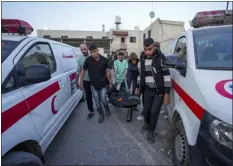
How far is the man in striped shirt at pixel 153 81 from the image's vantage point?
95.8 inches

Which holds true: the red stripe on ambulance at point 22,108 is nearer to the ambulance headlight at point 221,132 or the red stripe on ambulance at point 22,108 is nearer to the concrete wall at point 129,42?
the ambulance headlight at point 221,132

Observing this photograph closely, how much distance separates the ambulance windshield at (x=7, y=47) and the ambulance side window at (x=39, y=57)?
15cm

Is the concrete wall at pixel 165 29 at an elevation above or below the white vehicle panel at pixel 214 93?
above

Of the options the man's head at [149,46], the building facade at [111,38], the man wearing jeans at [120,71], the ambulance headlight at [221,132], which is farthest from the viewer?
the building facade at [111,38]

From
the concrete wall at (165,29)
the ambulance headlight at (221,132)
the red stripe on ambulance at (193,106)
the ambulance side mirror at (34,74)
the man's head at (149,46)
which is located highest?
the concrete wall at (165,29)

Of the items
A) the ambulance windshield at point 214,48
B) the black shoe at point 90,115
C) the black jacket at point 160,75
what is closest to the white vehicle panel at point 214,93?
the ambulance windshield at point 214,48

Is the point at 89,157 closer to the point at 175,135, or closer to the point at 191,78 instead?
the point at 175,135

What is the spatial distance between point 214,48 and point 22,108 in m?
2.19

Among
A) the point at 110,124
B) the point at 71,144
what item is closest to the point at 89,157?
the point at 71,144

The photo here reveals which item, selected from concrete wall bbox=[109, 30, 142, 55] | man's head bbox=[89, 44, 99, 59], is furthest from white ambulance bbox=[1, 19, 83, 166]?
concrete wall bbox=[109, 30, 142, 55]

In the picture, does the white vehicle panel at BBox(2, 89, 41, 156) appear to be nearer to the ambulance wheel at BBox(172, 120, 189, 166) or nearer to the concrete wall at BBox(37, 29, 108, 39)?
the ambulance wheel at BBox(172, 120, 189, 166)

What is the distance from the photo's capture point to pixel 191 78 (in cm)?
159

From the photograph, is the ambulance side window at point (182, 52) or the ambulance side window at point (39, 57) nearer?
the ambulance side window at point (39, 57)

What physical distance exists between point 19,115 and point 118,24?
31.8 meters
